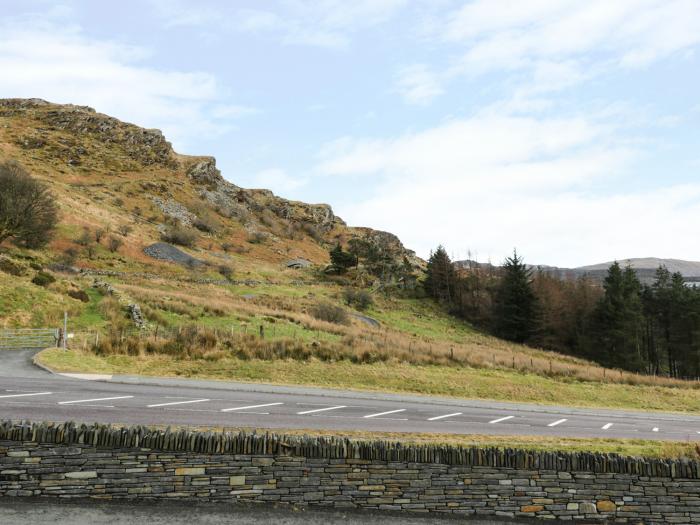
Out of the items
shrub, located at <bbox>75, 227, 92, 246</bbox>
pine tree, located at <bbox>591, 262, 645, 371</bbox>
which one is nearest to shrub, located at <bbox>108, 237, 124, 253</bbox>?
shrub, located at <bbox>75, 227, 92, 246</bbox>

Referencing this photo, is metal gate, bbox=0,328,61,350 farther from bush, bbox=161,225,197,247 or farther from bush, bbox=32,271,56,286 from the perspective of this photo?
bush, bbox=161,225,197,247

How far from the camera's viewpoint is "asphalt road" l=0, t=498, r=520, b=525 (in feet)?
25.2

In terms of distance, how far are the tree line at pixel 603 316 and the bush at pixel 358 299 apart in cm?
1879

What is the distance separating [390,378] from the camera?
79.2 feet

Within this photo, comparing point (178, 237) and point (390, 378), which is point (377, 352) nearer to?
point (390, 378)

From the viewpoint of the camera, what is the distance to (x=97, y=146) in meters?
118

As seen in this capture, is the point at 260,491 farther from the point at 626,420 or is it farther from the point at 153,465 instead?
the point at 626,420

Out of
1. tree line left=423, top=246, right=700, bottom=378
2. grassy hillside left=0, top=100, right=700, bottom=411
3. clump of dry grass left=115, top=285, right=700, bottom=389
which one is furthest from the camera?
tree line left=423, top=246, right=700, bottom=378

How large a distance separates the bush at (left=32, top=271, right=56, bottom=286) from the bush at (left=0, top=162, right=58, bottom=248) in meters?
14.4

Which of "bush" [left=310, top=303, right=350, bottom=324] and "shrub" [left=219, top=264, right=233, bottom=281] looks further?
"shrub" [left=219, top=264, right=233, bottom=281]

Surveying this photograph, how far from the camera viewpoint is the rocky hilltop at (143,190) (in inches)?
3408

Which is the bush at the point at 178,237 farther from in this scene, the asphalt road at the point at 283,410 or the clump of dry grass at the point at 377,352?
the asphalt road at the point at 283,410

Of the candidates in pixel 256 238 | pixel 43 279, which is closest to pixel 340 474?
pixel 43 279

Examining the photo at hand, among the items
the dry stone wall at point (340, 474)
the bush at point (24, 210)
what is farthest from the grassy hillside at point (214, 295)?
the dry stone wall at point (340, 474)
